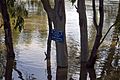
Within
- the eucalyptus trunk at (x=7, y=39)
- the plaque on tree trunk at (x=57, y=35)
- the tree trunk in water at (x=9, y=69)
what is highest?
the plaque on tree trunk at (x=57, y=35)

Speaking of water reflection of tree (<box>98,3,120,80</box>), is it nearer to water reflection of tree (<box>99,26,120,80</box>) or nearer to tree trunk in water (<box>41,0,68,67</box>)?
water reflection of tree (<box>99,26,120,80</box>)

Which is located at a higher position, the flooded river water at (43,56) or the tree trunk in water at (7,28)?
the tree trunk in water at (7,28)

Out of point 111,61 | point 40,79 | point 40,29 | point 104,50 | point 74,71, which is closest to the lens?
point 40,79

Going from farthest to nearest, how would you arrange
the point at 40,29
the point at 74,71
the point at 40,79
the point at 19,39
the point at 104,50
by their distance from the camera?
the point at 40,29
the point at 19,39
the point at 104,50
the point at 74,71
the point at 40,79

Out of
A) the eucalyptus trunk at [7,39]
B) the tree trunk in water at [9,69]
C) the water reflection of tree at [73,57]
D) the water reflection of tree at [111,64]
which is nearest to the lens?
the tree trunk in water at [9,69]

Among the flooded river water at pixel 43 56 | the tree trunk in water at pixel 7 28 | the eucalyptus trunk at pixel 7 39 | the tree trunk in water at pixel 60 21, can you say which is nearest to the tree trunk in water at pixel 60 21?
the tree trunk in water at pixel 60 21

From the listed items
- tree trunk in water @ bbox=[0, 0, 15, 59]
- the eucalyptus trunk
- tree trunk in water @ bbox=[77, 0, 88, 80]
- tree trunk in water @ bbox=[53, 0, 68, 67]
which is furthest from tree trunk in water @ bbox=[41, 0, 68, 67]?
tree trunk in water @ bbox=[0, 0, 15, 59]

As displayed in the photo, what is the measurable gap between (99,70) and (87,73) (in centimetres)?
88

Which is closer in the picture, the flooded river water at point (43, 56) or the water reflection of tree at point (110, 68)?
the water reflection of tree at point (110, 68)

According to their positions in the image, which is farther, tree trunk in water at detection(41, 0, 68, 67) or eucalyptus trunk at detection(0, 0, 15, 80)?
eucalyptus trunk at detection(0, 0, 15, 80)

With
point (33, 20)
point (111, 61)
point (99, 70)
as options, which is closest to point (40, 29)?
point (33, 20)

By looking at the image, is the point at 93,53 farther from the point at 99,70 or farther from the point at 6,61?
the point at 6,61

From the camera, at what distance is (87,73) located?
35.5 feet

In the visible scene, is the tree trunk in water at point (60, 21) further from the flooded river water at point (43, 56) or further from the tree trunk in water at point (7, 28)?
the tree trunk in water at point (7, 28)
